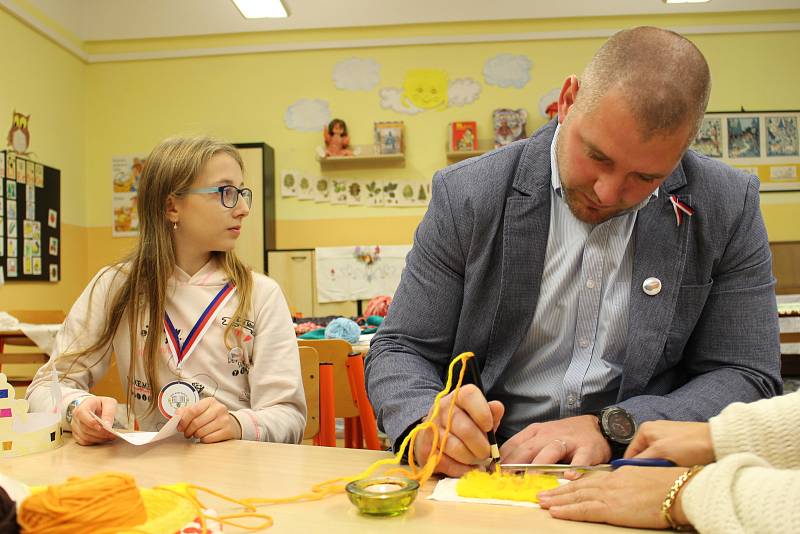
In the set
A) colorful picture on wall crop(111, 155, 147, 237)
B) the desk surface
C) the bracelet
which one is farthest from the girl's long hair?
colorful picture on wall crop(111, 155, 147, 237)

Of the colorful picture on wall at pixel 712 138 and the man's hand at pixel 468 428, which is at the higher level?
the colorful picture on wall at pixel 712 138

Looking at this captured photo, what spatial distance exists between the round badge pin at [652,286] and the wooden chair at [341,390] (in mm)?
1032

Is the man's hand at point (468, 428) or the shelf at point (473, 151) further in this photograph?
the shelf at point (473, 151)

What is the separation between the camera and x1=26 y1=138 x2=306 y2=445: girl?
1826mm

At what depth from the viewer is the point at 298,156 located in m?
6.82

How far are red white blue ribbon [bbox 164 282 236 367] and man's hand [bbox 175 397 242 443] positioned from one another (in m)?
0.46

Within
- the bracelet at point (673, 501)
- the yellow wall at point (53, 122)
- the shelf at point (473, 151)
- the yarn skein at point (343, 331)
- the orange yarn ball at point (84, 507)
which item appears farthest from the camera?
the shelf at point (473, 151)

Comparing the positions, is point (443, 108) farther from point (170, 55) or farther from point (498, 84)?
point (170, 55)

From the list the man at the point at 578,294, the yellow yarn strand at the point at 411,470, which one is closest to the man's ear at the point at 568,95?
the man at the point at 578,294

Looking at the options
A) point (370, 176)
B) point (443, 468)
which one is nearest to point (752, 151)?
point (370, 176)

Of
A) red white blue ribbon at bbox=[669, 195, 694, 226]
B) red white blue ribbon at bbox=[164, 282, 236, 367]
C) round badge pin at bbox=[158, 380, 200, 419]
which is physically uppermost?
red white blue ribbon at bbox=[669, 195, 694, 226]

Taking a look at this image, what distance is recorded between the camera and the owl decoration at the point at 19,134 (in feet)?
18.7

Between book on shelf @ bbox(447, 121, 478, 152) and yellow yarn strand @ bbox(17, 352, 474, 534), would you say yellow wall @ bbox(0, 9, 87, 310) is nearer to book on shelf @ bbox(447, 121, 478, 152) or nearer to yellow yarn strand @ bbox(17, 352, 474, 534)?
book on shelf @ bbox(447, 121, 478, 152)

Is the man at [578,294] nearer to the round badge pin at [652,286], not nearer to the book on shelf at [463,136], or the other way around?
the round badge pin at [652,286]
